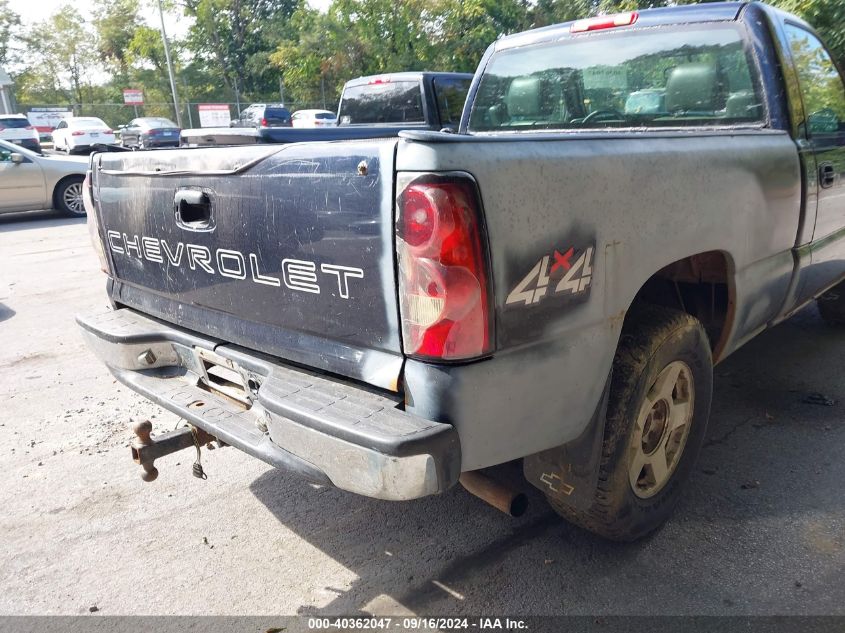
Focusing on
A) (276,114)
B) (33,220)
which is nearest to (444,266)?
(33,220)

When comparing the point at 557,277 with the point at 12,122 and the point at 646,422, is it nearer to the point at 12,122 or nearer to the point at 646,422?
the point at 646,422

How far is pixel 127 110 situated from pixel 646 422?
138 feet

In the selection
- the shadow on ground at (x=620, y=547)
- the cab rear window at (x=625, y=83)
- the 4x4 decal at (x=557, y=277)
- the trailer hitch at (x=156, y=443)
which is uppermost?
the cab rear window at (x=625, y=83)

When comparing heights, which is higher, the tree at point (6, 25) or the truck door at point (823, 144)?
the tree at point (6, 25)

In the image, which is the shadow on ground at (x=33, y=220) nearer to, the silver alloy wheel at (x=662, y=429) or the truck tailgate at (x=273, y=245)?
the truck tailgate at (x=273, y=245)

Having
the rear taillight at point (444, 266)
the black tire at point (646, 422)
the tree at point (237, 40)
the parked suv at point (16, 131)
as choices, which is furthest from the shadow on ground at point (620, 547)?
the tree at point (237, 40)

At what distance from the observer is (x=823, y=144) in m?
3.41

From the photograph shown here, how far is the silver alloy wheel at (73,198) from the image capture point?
12.4 metres

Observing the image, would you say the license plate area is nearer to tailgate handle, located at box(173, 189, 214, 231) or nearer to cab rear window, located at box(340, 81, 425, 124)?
tailgate handle, located at box(173, 189, 214, 231)

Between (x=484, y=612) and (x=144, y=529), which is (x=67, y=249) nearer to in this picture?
(x=144, y=529)

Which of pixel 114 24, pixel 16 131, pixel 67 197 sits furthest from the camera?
pixel 114 24

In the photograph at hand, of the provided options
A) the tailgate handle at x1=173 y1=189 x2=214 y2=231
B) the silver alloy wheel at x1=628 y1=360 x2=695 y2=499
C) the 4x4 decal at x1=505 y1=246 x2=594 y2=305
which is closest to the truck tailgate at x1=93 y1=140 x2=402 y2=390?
the tailgate handle at x1=173 y1=189 x2=214 y2=231

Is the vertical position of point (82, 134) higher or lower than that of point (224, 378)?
higher

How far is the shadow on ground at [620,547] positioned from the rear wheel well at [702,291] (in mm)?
679
